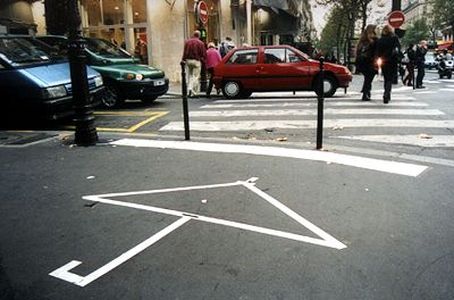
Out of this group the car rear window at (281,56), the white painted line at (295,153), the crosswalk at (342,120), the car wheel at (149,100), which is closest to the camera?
the white painted line at (295,153)

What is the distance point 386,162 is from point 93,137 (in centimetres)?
440

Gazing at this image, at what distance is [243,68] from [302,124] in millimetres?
5138

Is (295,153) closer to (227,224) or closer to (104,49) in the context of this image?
(227,224)

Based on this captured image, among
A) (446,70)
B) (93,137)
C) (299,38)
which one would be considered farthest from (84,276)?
(299,38)

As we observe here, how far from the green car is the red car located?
6.51 feet

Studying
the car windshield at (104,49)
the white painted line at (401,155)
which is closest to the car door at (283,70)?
the car windshield at (104,49)

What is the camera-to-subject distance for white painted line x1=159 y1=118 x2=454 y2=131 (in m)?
9.50

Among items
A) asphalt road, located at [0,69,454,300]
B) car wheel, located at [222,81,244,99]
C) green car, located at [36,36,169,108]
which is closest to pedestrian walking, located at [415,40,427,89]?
car wheel, located at [222,81,244,99]

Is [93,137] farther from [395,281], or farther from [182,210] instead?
[395,281]

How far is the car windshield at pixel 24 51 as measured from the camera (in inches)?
394

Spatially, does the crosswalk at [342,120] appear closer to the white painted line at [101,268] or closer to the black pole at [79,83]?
the black pole at [79,83]

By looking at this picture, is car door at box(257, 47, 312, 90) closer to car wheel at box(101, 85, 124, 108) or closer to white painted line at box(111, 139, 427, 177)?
car wheel at box(101, 85, 124, 108)

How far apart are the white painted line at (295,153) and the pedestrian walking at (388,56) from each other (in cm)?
585

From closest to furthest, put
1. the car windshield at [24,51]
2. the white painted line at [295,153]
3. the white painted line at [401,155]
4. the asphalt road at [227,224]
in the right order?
the asphalt road at [227,224] < the white painted line at [295,153] < the white painted line at [401,155] < the car windshield at [24,51]
